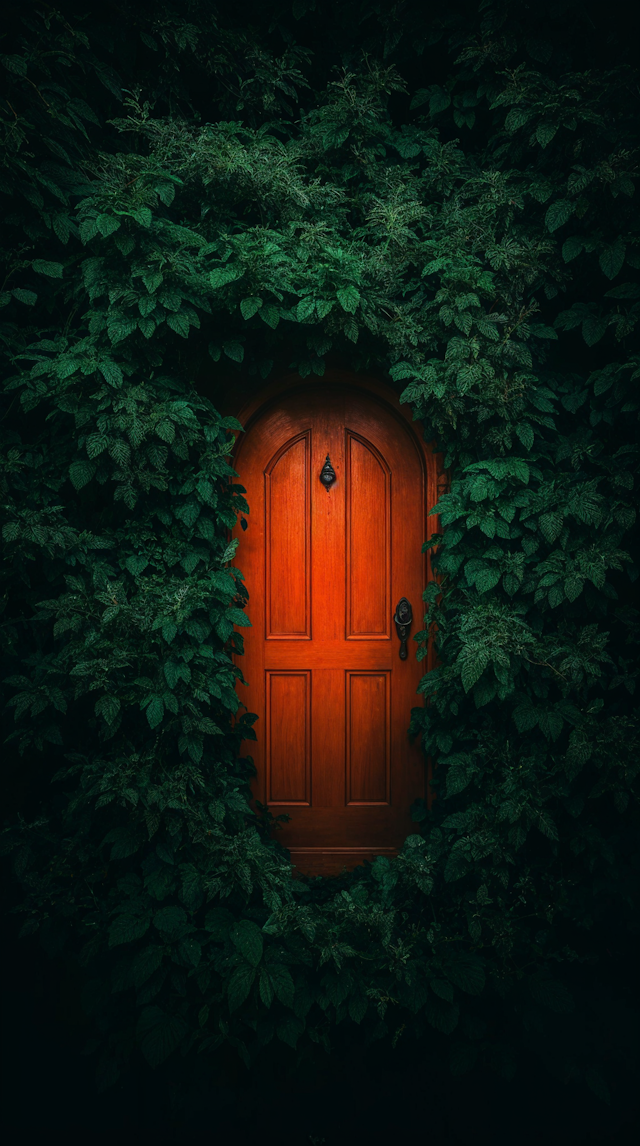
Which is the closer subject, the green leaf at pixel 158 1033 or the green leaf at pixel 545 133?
the green leaf at pixel 158 1033

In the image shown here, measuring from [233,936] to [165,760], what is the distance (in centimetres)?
70

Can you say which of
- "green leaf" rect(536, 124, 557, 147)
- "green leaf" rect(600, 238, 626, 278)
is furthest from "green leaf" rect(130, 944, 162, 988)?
"green leaf" rect(536, 124, 557, 147)

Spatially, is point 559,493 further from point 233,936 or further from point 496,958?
point 233,936

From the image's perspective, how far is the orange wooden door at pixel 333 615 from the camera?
9.53ft

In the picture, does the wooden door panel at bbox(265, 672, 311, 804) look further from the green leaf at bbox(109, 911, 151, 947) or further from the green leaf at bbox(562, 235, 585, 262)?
the green leaf at bbox(562, 235, 585, 262)

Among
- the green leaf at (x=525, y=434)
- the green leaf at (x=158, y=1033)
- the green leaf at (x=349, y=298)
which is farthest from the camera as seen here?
the green leaf at (x=525, y=434)

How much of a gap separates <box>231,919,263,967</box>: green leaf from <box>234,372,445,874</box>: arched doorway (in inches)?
25.1

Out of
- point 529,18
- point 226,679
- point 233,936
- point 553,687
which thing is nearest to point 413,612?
point 553,687

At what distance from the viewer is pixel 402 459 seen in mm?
2908

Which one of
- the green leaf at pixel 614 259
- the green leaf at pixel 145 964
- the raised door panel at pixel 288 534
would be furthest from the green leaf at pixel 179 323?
the green leaf at pixel 145 964

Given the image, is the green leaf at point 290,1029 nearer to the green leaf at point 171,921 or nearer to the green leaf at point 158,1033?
the green leaf at point 158,1033

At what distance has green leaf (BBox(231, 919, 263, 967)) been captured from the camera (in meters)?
2.21

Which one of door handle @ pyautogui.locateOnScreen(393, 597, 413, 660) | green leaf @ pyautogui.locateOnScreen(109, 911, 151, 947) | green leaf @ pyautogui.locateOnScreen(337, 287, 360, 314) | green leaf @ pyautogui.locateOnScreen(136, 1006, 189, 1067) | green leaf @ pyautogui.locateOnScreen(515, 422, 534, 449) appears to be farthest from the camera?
door handle @ pyautogui.locateOnScreen(393, 597, 413, 660)

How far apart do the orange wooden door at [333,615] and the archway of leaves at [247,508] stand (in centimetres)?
29
